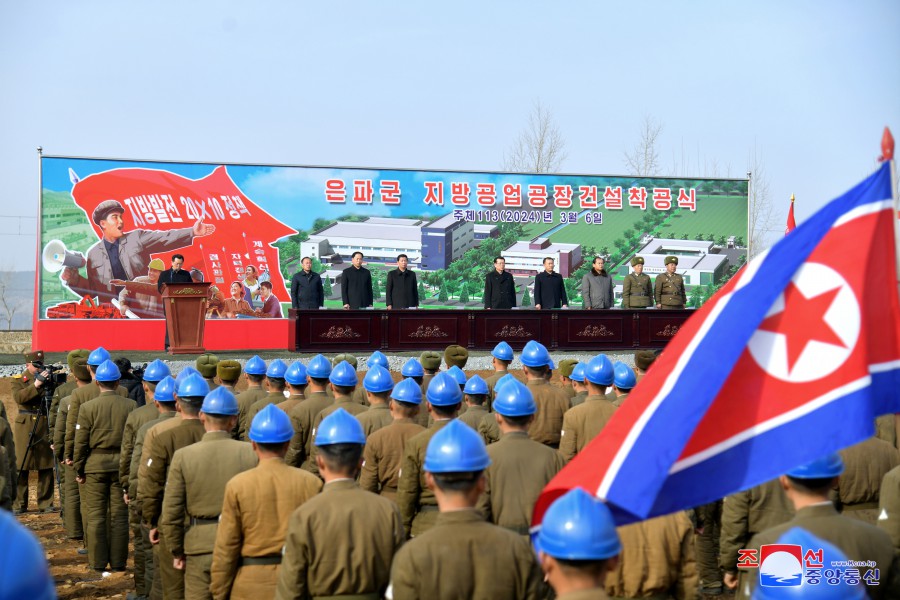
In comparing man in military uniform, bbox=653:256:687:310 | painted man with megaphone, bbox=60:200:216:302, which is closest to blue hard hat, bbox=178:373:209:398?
man in military uniform, bbox=653:256:687:310

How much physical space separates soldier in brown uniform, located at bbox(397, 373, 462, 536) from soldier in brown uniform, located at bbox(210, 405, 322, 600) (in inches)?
36.9

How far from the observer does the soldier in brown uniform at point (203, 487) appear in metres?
5.36

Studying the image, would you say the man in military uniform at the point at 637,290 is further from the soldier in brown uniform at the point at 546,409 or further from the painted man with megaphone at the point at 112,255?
the soldier in brown uniform at the point at 546,409

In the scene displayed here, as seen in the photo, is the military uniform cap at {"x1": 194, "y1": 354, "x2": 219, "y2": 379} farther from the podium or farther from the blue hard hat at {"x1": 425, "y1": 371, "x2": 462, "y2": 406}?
the podium

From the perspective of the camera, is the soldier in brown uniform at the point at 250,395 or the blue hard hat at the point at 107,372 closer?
the soldier in brown uniform at the point at 250,395

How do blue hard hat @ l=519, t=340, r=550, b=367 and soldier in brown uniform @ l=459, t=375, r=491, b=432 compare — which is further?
blue hard hat @ l=519, t=340, r=550, b=367

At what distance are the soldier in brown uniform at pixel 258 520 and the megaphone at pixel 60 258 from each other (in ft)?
57.1

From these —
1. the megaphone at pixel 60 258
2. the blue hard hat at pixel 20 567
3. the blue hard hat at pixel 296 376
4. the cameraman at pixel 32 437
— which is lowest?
the cameraman at pixel 32 437

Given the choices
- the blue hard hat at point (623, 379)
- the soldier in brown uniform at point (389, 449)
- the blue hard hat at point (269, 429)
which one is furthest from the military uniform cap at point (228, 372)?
the blue hard hat at point (269, 429)

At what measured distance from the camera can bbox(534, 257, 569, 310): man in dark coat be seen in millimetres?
18938

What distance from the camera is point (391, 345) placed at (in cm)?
1817

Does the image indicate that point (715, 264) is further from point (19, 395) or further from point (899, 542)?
point (899, 542)

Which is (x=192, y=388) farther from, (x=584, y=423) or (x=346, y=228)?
(x=346, y=228)

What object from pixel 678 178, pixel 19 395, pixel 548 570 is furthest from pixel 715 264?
pixel 548 570
